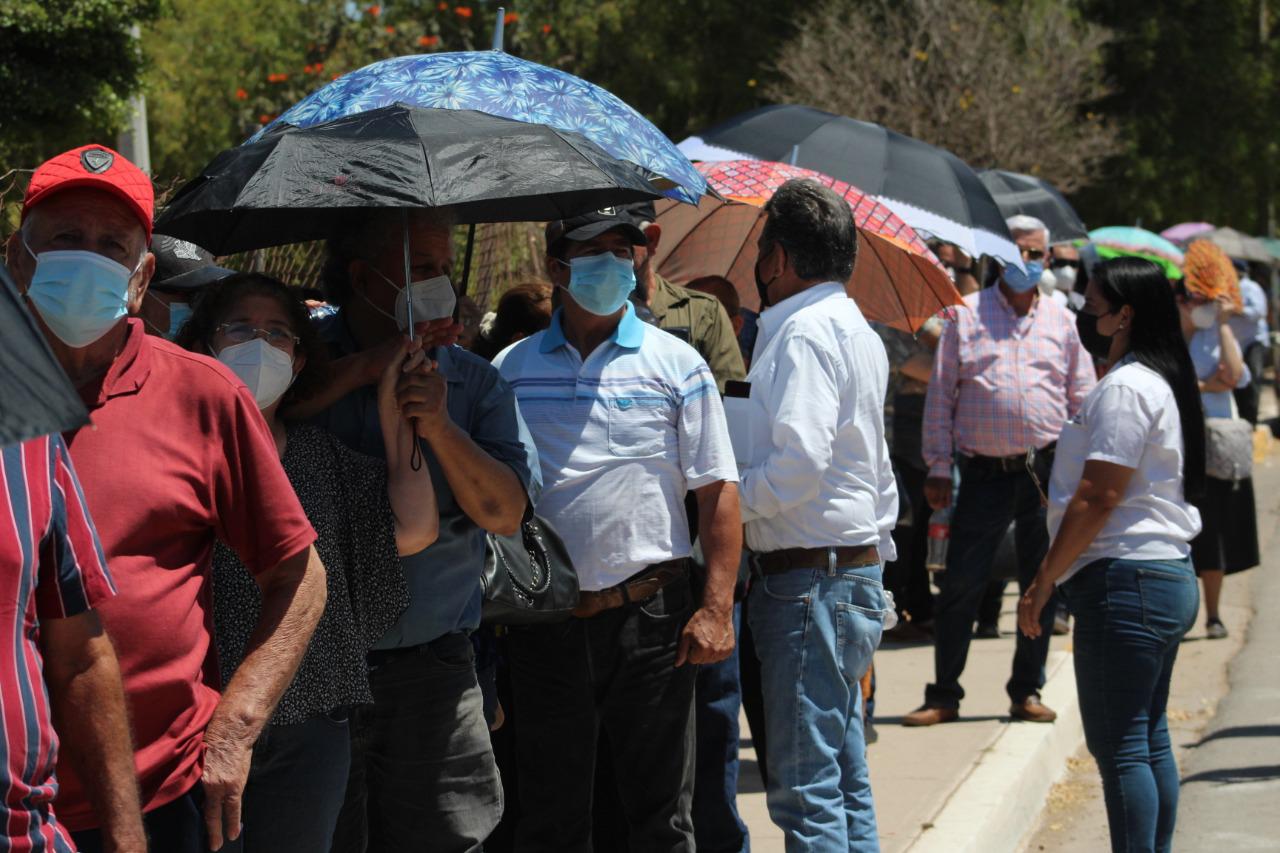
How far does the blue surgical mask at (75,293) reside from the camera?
2754 millimetres

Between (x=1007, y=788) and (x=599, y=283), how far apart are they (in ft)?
9.90

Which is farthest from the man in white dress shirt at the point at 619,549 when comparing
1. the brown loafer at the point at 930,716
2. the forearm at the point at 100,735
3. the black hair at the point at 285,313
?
the brown loafer at the point at 930,716

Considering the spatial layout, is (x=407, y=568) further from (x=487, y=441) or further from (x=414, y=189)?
(x=414, y=189)

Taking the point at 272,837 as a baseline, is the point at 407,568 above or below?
above

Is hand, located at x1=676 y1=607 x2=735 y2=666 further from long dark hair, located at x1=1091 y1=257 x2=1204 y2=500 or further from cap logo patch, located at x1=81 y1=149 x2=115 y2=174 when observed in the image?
cap logo patch, located at x1=81 y1=149 x2=115 y2=174

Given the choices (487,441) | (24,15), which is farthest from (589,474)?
(24,15)

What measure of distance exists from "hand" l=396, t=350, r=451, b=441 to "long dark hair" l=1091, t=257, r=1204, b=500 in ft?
7.61

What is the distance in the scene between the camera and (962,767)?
6.83m

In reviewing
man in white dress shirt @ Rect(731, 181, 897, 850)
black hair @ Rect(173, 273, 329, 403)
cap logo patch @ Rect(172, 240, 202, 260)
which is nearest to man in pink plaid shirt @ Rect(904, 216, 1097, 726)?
man in white dress shirt @ Rect(731, 181, 897, 850)

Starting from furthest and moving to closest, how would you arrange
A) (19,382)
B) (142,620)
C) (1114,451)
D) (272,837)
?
(1114,451), (272,837), (142,620), (19,382)

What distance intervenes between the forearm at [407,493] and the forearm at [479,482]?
0.20 ft

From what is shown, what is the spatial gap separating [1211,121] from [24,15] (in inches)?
940

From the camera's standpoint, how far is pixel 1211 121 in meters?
31.9

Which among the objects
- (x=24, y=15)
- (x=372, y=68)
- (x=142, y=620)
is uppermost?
(x=24, y=15)
